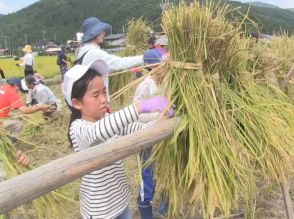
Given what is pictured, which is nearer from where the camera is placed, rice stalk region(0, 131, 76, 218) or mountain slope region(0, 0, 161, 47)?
rice stalk region(0, 131, 76, 218)

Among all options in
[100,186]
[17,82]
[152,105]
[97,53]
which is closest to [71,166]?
[152,105]

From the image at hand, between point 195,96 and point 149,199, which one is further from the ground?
point 195,96

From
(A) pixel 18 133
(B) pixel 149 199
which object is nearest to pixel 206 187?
(A) pixel 18 133

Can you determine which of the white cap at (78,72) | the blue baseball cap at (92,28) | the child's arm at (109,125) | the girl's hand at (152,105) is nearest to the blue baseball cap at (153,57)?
the white cap at (78,72)

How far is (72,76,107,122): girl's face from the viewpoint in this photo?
1.84 metres

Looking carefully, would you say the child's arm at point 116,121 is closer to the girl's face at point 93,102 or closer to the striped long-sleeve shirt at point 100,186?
the striped long-sleeve shirt at point 100,186

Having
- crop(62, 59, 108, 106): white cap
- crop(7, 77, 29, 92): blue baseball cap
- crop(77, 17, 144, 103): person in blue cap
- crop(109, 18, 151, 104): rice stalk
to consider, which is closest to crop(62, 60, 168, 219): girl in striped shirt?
crop(62, 59, 108, 106): white cap

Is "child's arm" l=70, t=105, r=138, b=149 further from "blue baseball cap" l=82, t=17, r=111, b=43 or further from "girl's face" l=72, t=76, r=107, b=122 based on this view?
"blue baseball cap" l=82, t=17, r=111, b=43

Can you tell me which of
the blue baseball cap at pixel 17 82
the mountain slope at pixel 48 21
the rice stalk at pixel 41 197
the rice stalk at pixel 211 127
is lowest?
the mountain slope at pixel 48 21

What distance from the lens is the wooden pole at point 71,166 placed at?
116 centimetres

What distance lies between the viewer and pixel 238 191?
1771 millimetres

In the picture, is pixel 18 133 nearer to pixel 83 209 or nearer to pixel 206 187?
pixel 83 209

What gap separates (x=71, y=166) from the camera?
1324 mm

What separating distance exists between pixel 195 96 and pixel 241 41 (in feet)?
1.31
